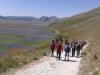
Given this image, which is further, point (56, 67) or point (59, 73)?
point (56, 67)

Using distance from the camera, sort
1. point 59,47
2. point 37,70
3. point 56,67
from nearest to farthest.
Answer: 1. point 37,70
2. point 56,67
3. point 59,47

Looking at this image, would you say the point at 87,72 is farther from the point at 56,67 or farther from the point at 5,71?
the point at 5,71

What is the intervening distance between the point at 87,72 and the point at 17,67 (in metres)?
6.18

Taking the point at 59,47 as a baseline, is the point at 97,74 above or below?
below

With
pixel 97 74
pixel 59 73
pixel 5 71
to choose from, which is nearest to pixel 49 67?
pixel 59 73

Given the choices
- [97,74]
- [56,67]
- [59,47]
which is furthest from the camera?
[59,47]

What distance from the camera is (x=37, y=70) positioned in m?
17.3

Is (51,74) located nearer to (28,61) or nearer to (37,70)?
(37,70)

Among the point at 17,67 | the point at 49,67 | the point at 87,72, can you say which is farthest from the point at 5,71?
the point at 87,72

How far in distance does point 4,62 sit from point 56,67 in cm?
454

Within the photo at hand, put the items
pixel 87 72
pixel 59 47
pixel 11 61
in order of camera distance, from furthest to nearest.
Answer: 1. pixel 59 47
2. pixel 11 61
3. pixel 87 72

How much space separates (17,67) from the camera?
1889 centimetres

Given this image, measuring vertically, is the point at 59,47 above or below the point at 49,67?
above

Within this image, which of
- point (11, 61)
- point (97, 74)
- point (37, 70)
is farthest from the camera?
point (11, 61)
